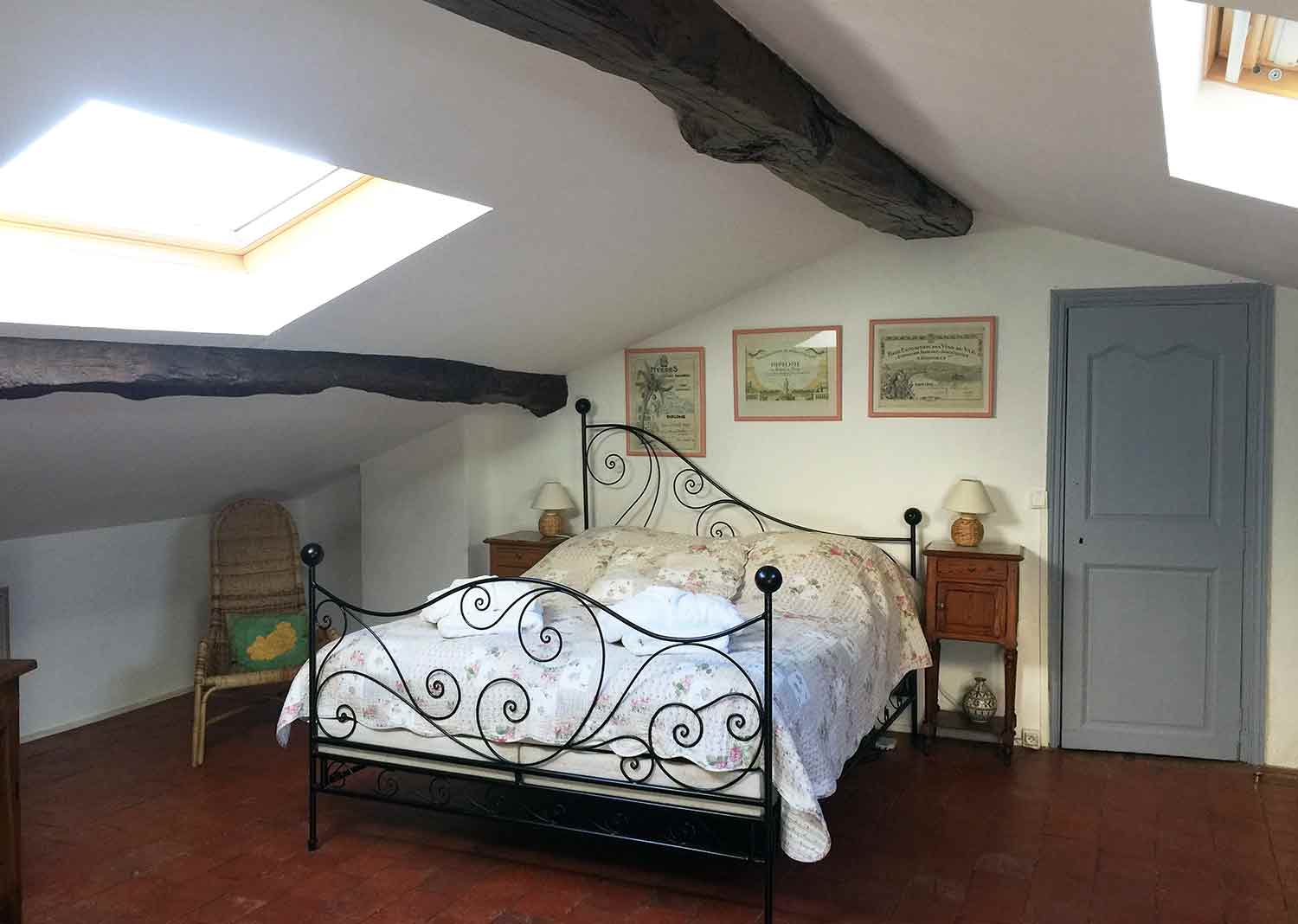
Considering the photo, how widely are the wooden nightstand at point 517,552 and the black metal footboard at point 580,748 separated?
1.30 metres

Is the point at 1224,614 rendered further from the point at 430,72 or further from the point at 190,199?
the point at 190,199

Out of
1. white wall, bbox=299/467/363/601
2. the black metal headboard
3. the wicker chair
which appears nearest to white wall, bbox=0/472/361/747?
the wicker chair

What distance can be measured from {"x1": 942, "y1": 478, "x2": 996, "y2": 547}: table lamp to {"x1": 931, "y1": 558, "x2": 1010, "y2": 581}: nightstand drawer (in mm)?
137

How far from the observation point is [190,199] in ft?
10.5

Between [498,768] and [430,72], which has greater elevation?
[430,72]

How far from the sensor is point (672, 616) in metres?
3.52

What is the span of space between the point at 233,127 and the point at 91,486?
2496 millimetres

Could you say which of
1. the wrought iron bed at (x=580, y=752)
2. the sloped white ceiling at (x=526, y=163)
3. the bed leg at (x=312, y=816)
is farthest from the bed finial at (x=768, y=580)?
the bed leg at (x=312, y=816)

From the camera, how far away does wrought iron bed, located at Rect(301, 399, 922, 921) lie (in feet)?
9.98

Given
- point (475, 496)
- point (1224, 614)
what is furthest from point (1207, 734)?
point (475, 496)

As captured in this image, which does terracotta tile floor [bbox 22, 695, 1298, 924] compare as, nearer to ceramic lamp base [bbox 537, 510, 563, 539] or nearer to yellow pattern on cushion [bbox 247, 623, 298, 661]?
yellow pattern on cushion [bbox 247, 623, 298, 661]

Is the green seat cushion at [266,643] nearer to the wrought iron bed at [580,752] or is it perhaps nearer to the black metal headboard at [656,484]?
the wrought iron bed at [580,752]

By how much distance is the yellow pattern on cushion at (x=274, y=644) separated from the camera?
187 inches

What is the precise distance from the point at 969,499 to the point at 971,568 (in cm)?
30
